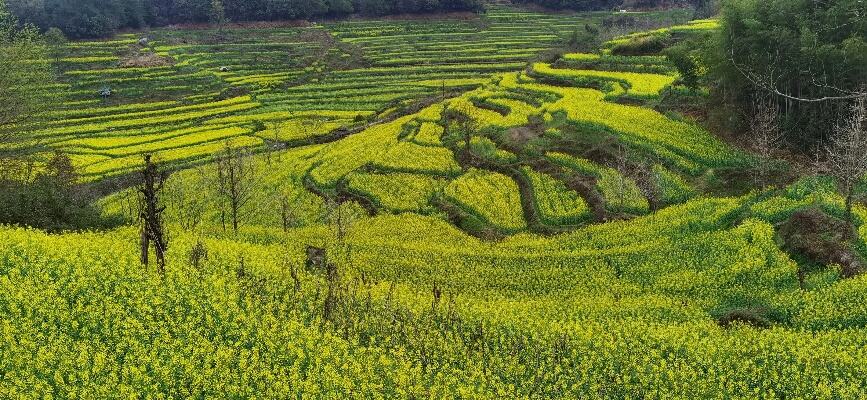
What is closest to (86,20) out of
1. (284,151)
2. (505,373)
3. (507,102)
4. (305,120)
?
(305,120)

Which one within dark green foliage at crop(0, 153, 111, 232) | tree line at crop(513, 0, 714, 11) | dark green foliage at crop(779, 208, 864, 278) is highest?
tree line at crop(513, 0, 714, 11)

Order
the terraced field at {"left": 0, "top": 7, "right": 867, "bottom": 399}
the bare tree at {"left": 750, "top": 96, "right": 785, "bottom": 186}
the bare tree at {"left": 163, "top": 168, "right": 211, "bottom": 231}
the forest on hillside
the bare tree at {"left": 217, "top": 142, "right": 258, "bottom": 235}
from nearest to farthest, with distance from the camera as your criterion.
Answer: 1. the terraced field at {"left": 0, "top": 7, "right": 867, "bottom": 399}
2. the bare tree at {"left": 750, "top": 96, "right": 785, "bottom": 186}
3. the bare tree at {"left": 217, "top": 142, "right": 258, "bottom": 235}
4. the bare tree at {"left": 163, "top": 168, "right": 211, "bottom": 231}
5. the forest on hillside

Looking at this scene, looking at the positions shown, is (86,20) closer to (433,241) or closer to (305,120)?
(305,120)

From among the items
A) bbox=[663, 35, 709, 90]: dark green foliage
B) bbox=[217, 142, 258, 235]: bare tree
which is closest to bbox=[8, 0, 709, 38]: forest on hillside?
bbox=[663, 35, 709, 90]: dark green foliage

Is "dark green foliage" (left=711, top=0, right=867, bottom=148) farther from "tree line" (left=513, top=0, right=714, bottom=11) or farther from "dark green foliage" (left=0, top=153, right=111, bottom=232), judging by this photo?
"tree line" (left=513, top=0, right=714, bottom=11)

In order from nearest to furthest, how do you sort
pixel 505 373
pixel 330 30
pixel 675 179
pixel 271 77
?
pixel 505 373, pixel 675 179, pixel 271 77, pixel 330 30

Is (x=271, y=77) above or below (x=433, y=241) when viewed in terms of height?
above

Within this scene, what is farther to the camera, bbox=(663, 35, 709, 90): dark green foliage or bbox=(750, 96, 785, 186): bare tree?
bbox=(663, 35, 709, 90): dark green foliage
